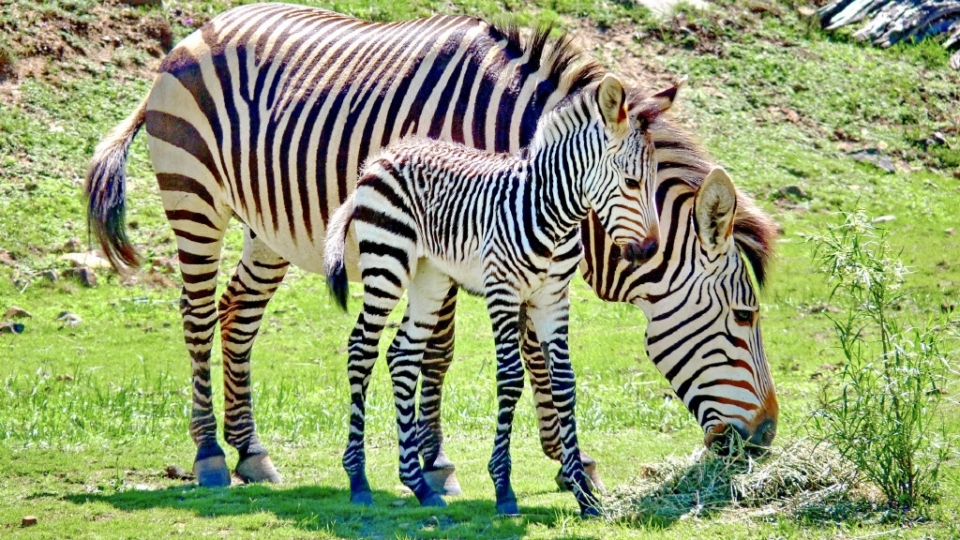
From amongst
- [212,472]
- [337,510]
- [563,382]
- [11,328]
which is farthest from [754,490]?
[11,328]

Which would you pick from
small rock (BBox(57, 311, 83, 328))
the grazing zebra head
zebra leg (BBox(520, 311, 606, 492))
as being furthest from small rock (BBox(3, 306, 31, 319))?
the grazing zebra head

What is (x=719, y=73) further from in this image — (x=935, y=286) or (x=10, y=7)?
(x=10, y=7)

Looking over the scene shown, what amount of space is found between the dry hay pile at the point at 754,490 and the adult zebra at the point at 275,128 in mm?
1601

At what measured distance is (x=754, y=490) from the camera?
22.3ft

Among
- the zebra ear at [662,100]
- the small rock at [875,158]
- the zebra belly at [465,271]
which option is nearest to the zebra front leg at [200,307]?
the zebra belly at [465,271]

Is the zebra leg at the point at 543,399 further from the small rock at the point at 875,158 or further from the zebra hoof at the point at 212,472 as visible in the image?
the small rock at the point at 875,158

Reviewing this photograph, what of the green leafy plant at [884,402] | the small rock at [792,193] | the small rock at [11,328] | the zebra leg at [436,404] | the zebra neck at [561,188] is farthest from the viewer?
the small rock at [792,193]

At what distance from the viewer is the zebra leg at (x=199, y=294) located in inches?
348

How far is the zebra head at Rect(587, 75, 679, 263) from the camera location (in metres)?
6.43

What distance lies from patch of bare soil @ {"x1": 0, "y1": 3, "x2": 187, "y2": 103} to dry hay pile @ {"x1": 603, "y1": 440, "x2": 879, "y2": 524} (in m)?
11.8

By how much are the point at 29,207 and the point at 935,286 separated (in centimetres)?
1099

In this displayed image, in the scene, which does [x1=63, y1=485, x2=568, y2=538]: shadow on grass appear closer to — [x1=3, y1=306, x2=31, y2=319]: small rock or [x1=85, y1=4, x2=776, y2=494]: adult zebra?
[x1=85, y1=4, x2=776, y2=494]: adult zebra

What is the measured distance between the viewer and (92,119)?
15570 millimetres

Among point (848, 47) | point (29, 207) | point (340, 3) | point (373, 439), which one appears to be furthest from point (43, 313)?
point (848, 47)
